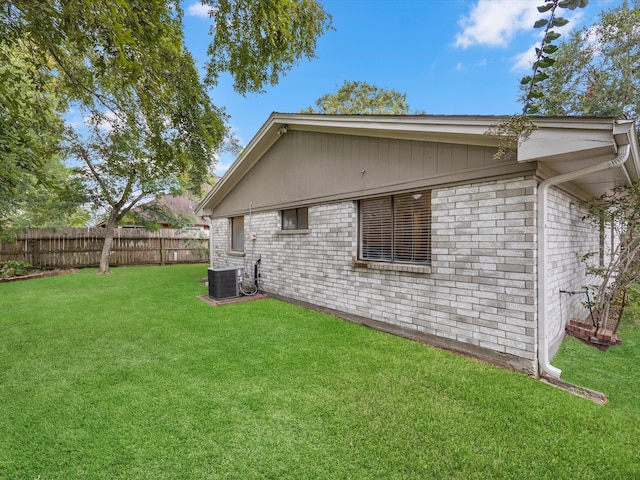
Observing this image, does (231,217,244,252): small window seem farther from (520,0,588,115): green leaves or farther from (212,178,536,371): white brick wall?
(520,0,588,115): green leaves

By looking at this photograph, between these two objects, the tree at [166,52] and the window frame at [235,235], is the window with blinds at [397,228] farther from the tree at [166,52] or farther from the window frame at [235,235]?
the window frame at [235,235]

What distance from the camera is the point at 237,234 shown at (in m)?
9.27

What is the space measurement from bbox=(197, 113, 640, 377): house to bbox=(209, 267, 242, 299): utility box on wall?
3.96ft

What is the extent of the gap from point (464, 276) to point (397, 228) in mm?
1295

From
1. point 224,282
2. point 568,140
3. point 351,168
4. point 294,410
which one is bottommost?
point 294,410

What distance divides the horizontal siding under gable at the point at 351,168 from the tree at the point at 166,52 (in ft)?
6.17

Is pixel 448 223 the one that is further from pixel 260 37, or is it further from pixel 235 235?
pixel 235 235

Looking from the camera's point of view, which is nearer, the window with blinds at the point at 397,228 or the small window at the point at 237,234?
the window with blinds at the point at 397,228

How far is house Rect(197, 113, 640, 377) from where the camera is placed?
128 inches

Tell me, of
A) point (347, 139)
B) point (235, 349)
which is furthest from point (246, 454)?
point (347, 139)

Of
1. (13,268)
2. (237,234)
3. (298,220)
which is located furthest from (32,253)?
(298,220)

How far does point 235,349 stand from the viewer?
4020 millimetres

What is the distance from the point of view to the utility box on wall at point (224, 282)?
6961 mm

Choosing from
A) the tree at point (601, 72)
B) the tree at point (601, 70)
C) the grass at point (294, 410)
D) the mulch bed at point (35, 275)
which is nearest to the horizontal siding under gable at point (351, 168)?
the grass at point (294, 410)
